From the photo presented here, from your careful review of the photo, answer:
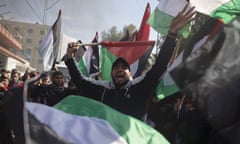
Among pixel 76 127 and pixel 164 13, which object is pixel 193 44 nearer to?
pixel 76 127

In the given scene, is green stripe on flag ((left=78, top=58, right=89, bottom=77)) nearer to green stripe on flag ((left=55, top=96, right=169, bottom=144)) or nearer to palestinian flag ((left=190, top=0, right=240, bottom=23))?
palestinian flag ((left=190, top=0, right=240, bottom=23))

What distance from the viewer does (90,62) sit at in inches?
289

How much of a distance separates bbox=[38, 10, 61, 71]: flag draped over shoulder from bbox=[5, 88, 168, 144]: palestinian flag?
11.1 feet

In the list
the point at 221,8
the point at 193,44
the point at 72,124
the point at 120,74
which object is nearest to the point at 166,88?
the point at 120,74

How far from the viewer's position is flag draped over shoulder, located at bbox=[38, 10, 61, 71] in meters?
5.52

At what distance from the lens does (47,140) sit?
4.76 feet

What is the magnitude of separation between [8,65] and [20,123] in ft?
109

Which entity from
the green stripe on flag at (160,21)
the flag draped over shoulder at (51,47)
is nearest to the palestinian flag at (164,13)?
the green stripe on flag at (160,21)

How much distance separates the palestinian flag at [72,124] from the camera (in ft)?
4.62

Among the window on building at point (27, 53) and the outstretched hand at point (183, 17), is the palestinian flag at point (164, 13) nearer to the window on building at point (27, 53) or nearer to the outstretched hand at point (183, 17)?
the outstretched hand at point (183, 17)

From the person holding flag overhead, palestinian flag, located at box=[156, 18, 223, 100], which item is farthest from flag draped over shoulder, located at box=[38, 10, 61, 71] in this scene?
the person holding flag overhead

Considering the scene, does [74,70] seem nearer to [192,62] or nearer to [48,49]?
[48,49]

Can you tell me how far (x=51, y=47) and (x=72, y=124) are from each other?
4189 mm

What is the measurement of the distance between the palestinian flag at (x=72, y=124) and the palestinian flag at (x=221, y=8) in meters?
0.78
